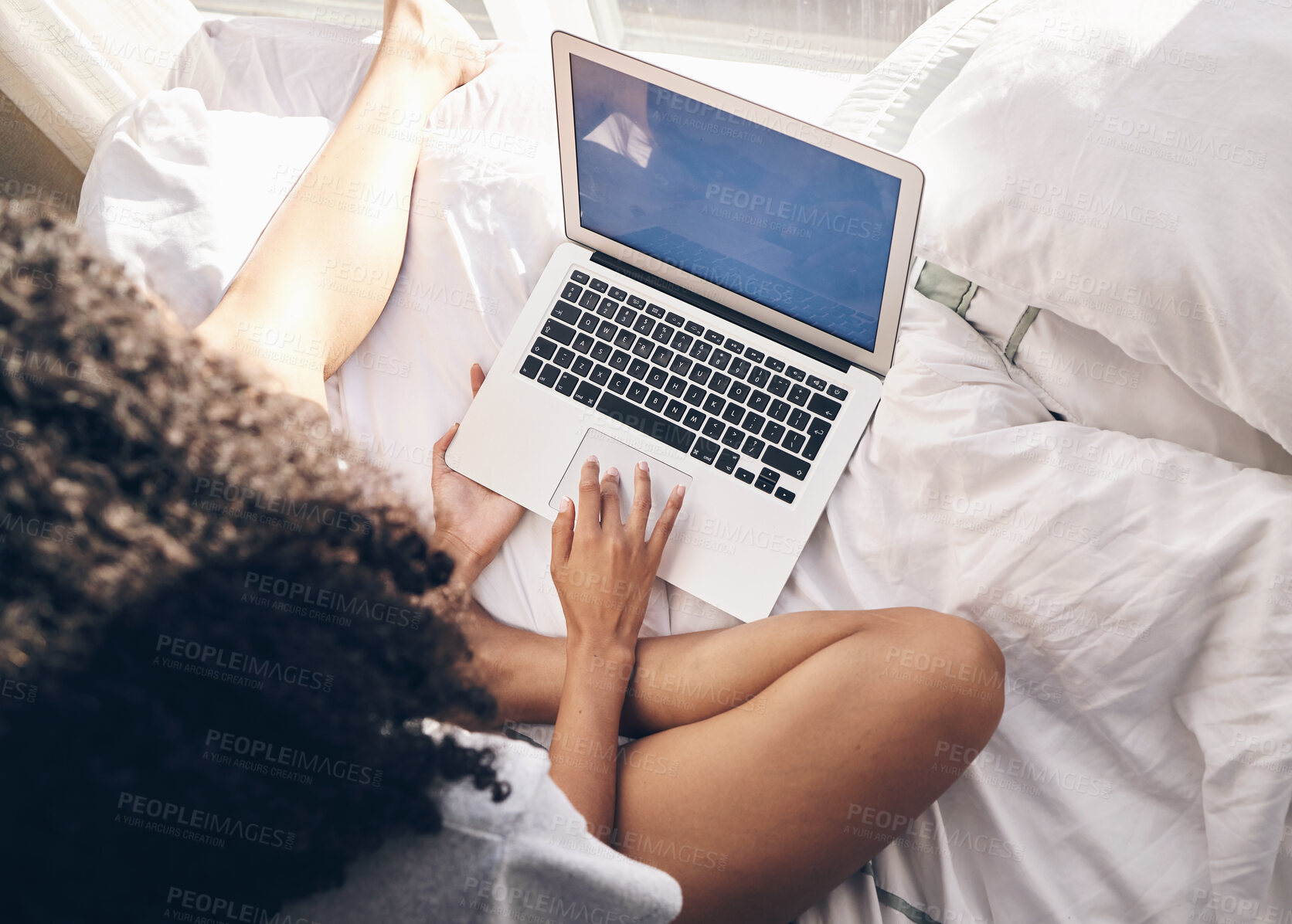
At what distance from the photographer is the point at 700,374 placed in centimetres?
93

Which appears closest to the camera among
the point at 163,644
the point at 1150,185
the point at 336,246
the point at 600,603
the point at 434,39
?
the point at 163,644

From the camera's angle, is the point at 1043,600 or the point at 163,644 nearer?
the point at 163,644

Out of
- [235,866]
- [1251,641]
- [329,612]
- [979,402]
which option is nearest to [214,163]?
[329,612]

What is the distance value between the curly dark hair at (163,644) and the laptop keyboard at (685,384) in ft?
1.25

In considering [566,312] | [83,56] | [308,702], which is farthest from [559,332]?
[83,56]

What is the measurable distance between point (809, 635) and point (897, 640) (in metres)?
0.09

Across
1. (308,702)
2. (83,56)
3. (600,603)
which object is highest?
(83,56)

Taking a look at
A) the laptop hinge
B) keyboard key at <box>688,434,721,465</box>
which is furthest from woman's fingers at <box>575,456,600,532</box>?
the laptop hinge

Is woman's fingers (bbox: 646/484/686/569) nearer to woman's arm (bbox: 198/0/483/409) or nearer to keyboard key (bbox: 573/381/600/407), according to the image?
keyboard key (bbox: 573/381/600/407)

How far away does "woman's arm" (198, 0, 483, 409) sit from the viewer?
2.97 ft

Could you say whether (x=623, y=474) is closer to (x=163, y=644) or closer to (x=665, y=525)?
(x=665, y=525)

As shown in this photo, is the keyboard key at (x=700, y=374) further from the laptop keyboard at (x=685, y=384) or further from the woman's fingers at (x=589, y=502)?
the woman's fingers at (x=589, y=502)

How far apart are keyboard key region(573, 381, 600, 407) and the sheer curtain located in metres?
0.86

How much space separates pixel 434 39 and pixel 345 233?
38cm
